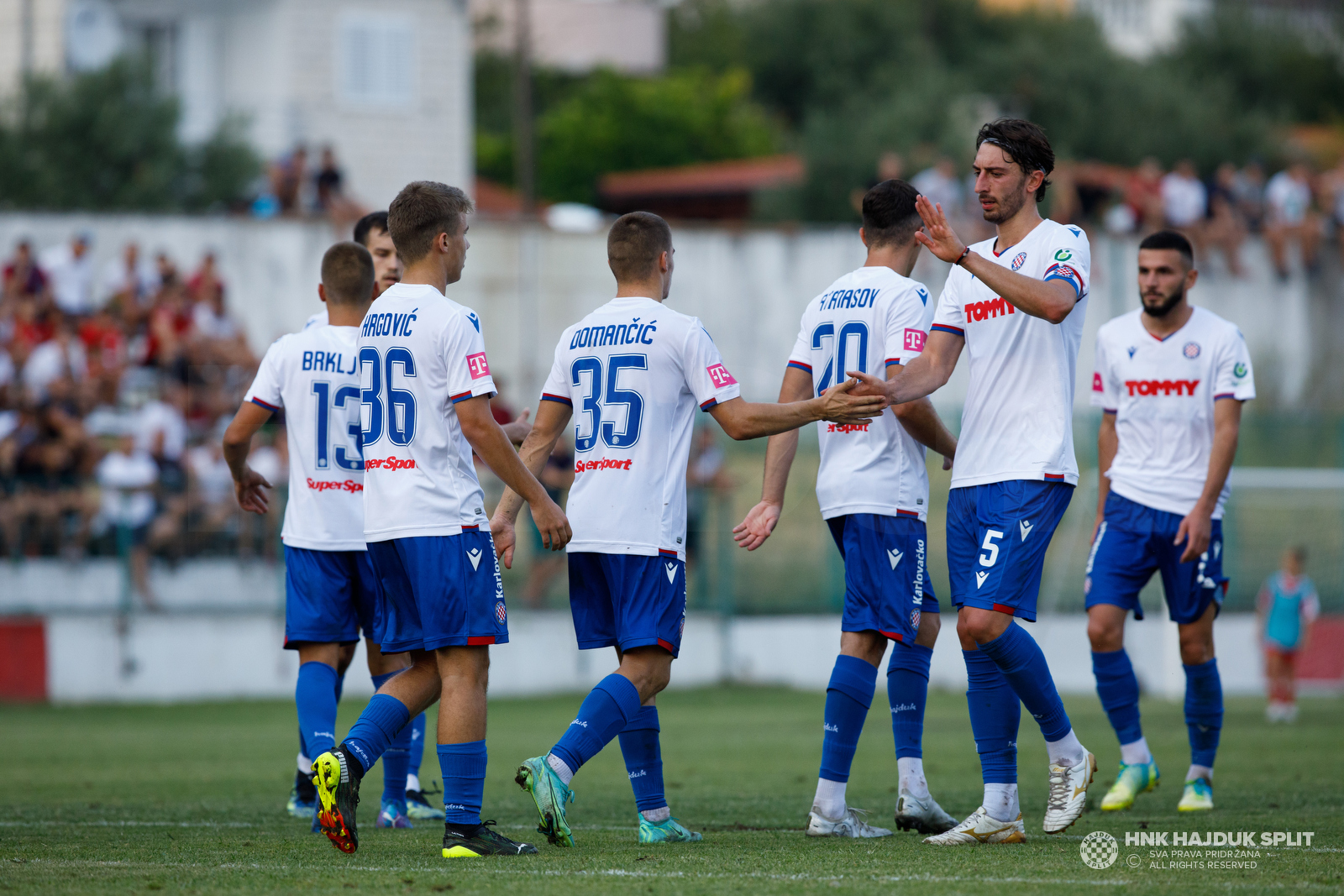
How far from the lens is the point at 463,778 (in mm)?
6195

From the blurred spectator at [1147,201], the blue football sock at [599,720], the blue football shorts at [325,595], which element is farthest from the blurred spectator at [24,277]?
the blurred spectator at [1147,201]

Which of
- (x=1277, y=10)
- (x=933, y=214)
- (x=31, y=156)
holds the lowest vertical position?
(x=933, y=214)

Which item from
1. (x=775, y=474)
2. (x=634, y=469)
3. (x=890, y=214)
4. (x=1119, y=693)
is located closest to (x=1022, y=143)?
(x=890, y=214)

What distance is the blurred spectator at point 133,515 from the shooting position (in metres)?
17.0

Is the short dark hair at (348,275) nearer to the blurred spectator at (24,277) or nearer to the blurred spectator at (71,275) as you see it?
the blurred spectator at (24,277)

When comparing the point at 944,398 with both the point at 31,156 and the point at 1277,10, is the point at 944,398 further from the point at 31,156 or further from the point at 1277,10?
the point at 1277,10

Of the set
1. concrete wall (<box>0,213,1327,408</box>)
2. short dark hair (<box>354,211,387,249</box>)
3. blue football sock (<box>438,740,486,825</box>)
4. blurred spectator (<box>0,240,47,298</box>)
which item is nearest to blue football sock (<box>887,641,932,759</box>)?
blue football sock (<box>438,740,486,825</box>)

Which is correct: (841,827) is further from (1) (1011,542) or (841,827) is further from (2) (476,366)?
(2) (476,366)

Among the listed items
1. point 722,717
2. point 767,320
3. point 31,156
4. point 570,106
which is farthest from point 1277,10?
point 722,717

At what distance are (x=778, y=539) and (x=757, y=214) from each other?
25552mm

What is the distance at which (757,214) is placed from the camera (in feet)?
144

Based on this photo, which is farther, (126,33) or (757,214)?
(757,214)

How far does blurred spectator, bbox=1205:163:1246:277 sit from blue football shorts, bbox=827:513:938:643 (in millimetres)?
23706

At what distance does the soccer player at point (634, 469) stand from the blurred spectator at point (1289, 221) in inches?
1000
